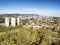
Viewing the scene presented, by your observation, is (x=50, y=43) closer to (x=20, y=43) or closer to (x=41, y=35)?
(x=41, y=35)

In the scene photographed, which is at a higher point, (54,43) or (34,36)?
(34,36)

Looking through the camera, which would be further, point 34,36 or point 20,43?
point 34,36

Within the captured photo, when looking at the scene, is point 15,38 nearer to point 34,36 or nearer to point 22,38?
point 22,38

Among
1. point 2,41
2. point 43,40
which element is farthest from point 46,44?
point 2,41

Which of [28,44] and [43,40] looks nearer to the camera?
[28,44]

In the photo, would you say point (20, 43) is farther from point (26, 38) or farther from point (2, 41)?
point (2, 41)

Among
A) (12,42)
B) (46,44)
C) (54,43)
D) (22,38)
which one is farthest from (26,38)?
(54,43)

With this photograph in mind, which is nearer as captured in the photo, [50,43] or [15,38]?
[15,38]
